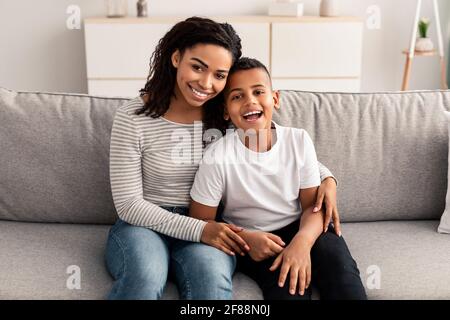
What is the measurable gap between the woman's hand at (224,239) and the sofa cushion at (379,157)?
462 mm

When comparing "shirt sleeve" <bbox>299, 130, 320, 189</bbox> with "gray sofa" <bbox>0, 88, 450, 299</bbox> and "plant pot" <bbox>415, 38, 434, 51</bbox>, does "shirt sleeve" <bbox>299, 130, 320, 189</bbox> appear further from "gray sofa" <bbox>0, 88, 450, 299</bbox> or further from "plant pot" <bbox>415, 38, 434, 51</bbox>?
A: "plant pot" <bbox>415, 38, 434, 51</bbox>

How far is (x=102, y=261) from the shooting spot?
1.59 m

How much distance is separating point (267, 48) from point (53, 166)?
216 cm

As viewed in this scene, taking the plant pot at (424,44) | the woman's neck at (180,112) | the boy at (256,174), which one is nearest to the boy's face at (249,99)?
the boy at (256,174)

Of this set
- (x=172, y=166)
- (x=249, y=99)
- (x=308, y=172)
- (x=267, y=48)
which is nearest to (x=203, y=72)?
(x=249, y=99)

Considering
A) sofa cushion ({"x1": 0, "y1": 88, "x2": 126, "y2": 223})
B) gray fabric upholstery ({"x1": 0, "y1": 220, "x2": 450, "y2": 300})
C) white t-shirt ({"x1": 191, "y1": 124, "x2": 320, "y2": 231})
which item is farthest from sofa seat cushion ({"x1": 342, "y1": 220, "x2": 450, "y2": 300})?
sofa cushion ({"x1": 0, "y1": 88, "x2": 126, "y2": 223})

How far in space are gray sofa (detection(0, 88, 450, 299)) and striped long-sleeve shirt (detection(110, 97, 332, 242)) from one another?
0.19 m

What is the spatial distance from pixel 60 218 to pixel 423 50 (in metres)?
2.77

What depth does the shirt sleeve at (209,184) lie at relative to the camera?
5.20 feet

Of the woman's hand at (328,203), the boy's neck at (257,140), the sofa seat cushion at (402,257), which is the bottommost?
the sofa seat cushion at (402,257)

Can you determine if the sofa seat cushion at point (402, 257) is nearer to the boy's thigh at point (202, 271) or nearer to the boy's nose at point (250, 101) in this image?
the boy's thigh at point (202, 271)

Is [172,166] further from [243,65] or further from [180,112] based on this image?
[243,65]
